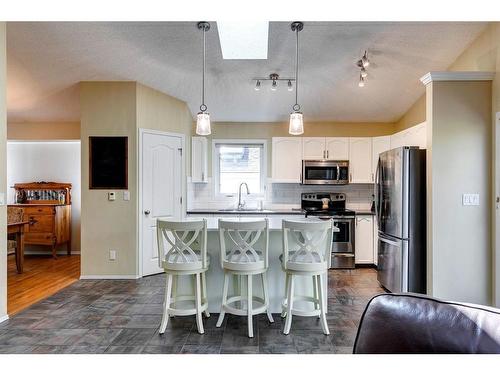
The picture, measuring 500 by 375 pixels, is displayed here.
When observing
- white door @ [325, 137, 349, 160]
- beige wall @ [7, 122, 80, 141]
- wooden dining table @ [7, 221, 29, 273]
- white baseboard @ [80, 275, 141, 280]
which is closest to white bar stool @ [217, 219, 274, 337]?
white baseboard @ [80, 275, 141, 280]

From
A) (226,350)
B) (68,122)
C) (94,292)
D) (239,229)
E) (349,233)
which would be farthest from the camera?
(68,122)

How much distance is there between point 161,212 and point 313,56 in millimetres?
2917

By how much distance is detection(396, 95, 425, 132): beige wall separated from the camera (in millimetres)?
4562

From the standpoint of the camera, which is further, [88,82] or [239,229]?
[88,82]

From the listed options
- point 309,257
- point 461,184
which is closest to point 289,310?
point 309,257

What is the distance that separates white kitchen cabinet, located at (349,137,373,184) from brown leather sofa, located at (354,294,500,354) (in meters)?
4.23

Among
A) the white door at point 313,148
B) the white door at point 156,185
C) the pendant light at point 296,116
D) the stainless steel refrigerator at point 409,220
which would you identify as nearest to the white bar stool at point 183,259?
the pendant light at point 296,116

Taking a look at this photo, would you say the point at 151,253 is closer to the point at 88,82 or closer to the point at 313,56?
the point at 88,82

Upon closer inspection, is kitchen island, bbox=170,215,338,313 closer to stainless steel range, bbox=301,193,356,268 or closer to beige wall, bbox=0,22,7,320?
beige wall, bbox=0,22,7,320

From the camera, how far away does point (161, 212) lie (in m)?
4.50

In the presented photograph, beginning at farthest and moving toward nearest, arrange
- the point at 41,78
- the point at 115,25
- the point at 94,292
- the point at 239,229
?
1. the point at 41,78
2. the point at 94,292
3. the point at 115,25
4. the point at 239,229

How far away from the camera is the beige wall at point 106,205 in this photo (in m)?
4.20

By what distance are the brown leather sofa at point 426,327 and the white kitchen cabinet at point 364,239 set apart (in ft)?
12.7
